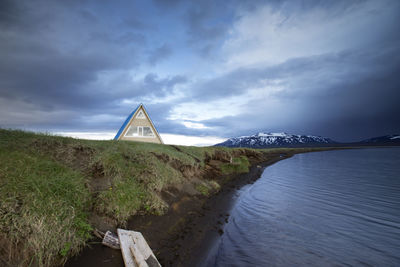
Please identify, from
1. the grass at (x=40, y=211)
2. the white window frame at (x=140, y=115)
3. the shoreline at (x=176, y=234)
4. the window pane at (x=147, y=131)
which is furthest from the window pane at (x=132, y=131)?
the grass at (x=40, y=211)

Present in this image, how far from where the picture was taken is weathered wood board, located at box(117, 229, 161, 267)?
3959 millimetres

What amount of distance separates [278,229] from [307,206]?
432cm

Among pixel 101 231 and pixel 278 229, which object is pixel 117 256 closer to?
pixel 101 231

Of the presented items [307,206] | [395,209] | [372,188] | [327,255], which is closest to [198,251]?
[327,255]

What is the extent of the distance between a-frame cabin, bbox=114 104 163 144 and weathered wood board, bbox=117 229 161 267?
63.7 ft

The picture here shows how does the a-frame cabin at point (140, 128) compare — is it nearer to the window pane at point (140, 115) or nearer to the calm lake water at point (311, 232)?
the window pane at point (140, 115)

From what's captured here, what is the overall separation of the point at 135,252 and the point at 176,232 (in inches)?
89.4

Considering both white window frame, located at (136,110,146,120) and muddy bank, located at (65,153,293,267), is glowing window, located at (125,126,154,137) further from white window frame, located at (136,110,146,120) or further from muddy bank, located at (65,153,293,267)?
muddy bank, located at (65,153,293,267)

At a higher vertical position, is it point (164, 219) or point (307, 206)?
point (164, 219)

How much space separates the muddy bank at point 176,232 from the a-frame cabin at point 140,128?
15783 mm

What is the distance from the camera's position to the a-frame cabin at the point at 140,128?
22797 mm

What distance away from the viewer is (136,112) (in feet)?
75.7

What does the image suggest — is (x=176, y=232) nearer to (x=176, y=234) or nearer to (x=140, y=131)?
(x=176, y=234)

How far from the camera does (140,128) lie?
23.7 metres
